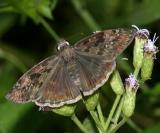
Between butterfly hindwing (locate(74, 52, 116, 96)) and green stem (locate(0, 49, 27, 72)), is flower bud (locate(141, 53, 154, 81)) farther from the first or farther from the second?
green stem (locate(0, 49, 27, 72))

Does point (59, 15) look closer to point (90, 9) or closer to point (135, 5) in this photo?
point (90, 9)

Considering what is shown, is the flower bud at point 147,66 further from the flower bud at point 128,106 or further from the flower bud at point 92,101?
the flower bud at point 92,101

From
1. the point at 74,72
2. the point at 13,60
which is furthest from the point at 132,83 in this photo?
the point at 13,60

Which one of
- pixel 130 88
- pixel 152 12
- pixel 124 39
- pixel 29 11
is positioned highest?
pixel 29 11

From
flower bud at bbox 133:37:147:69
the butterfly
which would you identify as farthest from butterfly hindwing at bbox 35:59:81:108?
flower bud at bbox 133:37:147:69

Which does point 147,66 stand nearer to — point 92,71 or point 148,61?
point 148,61

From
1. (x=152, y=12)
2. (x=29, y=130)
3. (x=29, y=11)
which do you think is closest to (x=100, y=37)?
(x=29, y=130)

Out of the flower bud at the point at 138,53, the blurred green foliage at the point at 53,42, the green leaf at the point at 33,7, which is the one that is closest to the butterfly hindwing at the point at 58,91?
the flower bud at the point at 138,53
